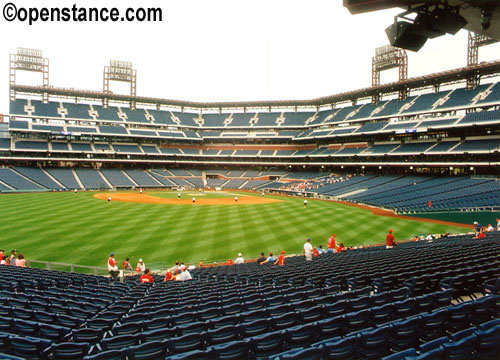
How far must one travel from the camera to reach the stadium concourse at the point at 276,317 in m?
4.79

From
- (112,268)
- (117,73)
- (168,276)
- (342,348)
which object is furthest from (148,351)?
(117,73)

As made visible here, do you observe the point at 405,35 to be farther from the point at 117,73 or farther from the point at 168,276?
the point at 117,73

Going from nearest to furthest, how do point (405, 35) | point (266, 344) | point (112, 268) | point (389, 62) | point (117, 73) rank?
point (266, 344) < point (405, 35) < point (112, 268) < point (389, 62) < point (117, 73)

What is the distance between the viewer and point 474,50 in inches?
2008

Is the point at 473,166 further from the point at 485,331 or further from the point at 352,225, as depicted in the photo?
the point at 485,331

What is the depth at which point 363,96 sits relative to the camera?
71.2 m

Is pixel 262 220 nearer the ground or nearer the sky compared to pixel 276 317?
nearer the ground

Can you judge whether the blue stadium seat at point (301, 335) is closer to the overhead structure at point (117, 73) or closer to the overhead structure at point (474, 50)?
the overhead structure at point (474, 50)

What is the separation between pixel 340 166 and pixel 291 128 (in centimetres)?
1979

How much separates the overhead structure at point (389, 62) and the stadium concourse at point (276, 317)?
196 ft

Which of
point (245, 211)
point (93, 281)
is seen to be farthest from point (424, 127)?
point (93, 281)

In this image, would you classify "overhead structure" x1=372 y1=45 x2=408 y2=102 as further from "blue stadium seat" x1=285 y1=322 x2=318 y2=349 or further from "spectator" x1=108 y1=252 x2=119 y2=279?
"blue stadium seat" x1=285 y1=322 x2=318 y2=349

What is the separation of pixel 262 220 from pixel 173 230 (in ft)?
32.1

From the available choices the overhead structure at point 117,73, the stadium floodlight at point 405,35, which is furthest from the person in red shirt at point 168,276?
the overhead structure at point 117,73
